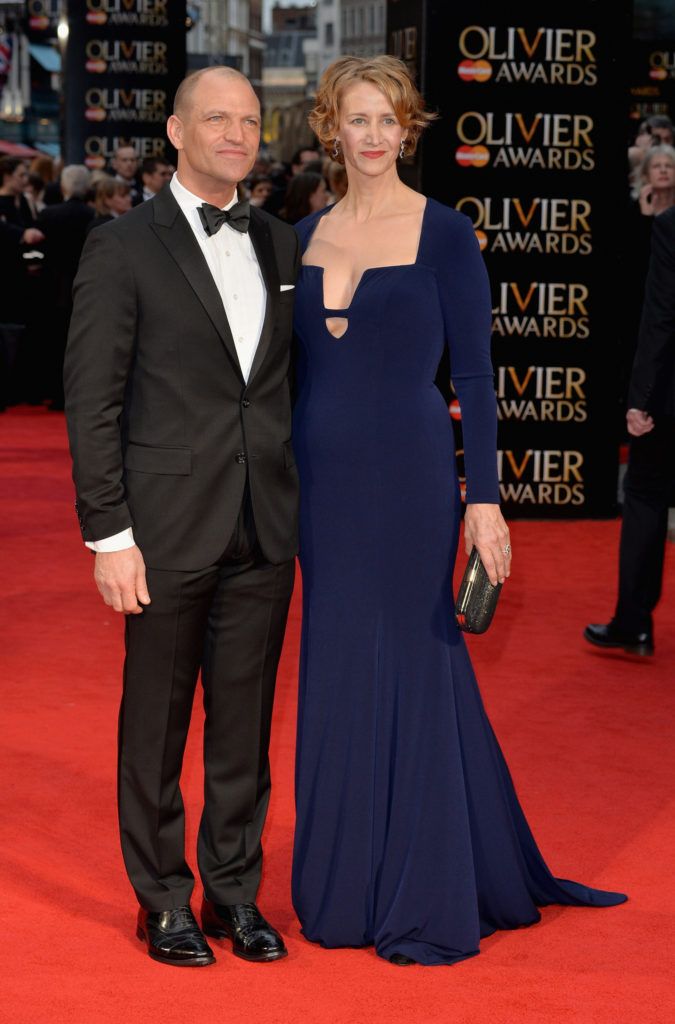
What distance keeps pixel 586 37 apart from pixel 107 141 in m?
9.17

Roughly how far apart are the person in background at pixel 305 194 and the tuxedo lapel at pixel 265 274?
730 centimetres

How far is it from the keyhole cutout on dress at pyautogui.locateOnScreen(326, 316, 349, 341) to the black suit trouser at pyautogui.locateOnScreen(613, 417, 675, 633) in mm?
2898

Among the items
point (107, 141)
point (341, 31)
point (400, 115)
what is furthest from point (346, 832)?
point (341, 31)

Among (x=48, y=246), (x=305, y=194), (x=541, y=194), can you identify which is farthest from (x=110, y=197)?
(x=541, y=194)

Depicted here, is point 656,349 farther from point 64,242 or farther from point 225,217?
point 64,242

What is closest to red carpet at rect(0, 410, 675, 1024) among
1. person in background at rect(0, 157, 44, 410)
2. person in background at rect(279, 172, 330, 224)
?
person in background at rect(279, 172, 330, 224)

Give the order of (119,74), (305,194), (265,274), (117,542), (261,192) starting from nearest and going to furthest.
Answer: (117,542) → (265,274) → (305,194) → (261,192) → (119,74)

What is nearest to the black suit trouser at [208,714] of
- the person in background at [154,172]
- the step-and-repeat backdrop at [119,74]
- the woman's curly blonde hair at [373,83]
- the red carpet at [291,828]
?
the red carpet at [291,828]

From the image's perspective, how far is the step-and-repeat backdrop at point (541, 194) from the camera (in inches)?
326

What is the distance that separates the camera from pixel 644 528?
6059 mm

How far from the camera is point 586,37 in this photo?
8.40 meters

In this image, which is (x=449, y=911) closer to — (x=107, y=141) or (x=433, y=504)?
(x=433, y=504)

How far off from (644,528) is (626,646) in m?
0.47

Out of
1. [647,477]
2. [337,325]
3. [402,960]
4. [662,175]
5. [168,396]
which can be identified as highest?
[662,175]
